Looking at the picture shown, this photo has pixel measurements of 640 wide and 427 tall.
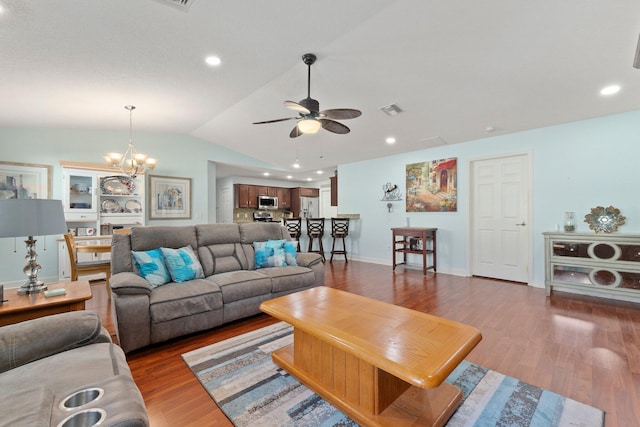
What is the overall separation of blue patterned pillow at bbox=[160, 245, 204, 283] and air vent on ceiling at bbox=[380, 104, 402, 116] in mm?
3100

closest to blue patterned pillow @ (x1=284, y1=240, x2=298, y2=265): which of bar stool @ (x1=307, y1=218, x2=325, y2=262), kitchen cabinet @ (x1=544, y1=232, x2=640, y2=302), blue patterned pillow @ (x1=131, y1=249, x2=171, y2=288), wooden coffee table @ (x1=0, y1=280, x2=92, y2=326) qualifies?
blue patterned pillow @ (x1=131, y1=249, x2=171, y2=288)

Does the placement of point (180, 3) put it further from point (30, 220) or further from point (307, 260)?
point (307, 260)

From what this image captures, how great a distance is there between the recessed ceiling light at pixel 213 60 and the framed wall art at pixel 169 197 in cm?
329

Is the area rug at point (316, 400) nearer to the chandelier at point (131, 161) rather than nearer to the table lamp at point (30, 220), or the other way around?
the table lamp at point (30, 220)

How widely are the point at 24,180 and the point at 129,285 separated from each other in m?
3.73

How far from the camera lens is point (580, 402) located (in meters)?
1.60

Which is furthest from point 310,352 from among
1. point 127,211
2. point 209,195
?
point 209,195

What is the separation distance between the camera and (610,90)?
2.96 m

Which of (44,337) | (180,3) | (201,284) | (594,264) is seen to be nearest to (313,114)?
(180,3)

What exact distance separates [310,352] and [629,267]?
382 cm

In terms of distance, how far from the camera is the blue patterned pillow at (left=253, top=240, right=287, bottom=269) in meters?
3.38

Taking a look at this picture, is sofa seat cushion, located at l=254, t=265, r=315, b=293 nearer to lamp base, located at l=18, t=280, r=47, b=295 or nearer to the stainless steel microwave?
lamp base, located at l=18, t=280, r=47, b=295

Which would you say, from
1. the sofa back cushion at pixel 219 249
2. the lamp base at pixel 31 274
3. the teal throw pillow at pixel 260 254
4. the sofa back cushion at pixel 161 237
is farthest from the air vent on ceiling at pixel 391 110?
the lamp base at pixel 31 274

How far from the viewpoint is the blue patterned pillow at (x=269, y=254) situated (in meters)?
3.38
